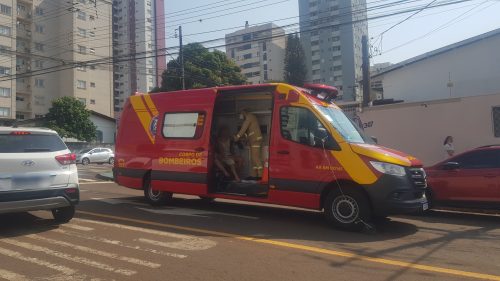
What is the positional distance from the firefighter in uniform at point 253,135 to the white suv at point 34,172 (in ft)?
12.3

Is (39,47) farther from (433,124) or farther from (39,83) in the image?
(433,124)

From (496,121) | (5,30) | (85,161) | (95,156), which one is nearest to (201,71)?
(95,156)

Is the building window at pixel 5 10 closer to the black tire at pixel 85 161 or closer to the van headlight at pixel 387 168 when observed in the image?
the black tire at pixel 85 161

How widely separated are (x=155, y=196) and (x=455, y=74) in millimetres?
19353

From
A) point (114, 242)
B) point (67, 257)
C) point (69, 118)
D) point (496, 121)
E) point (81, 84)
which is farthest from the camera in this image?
point (81, 84)

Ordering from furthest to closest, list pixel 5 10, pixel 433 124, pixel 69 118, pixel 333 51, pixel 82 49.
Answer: pixel 333 51 → pixel 82 49 → pixel 5 10 → pixel 69 118 → pixel 433 124

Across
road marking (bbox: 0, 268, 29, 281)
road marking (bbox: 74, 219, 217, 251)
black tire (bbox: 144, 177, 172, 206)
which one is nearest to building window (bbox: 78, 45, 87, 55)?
black tire (bbox: 144, 177, 172, 206)

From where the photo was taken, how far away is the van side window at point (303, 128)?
802 centimetres

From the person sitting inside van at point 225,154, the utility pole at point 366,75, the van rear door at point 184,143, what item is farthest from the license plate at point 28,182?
the utility pole at point 366,75

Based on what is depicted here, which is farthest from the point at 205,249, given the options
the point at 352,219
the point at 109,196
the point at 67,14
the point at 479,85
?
the point at 67,14

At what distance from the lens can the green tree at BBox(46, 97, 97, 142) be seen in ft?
168

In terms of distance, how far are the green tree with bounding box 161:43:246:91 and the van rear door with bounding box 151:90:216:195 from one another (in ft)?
118

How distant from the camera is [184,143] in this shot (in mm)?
10062

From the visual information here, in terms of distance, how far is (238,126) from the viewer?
35.6 feet
